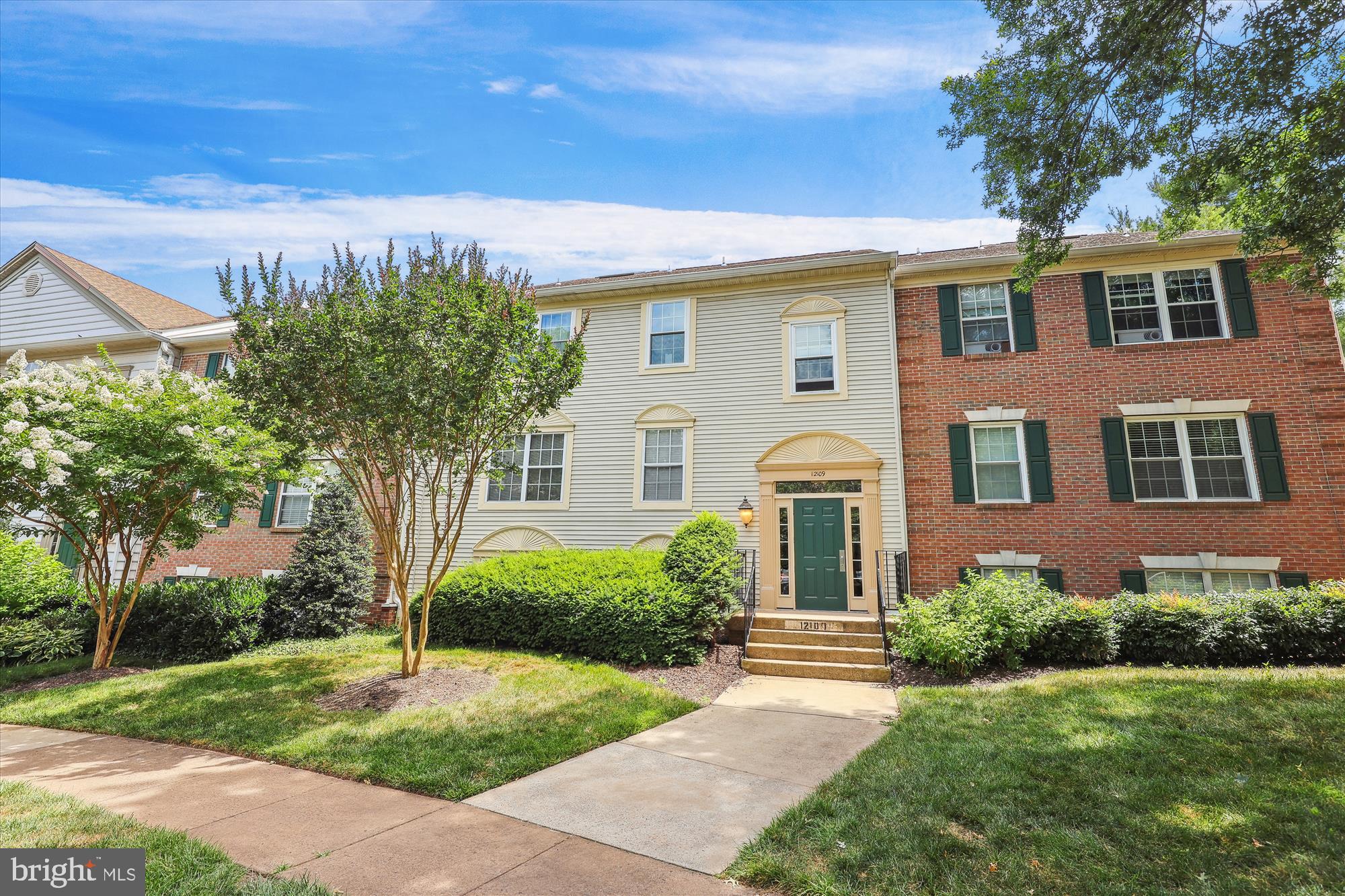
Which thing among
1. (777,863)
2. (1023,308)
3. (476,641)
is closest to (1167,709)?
(777,863)

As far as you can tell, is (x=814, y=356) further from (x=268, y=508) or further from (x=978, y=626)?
(x=268, y=508)

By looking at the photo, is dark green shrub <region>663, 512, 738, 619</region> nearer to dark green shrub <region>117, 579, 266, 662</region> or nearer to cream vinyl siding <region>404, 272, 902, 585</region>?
cream vinyl siding <region>404, 272, 902, 585</region>

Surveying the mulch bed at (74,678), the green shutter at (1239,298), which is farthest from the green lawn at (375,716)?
the green shutter at (1239,298)

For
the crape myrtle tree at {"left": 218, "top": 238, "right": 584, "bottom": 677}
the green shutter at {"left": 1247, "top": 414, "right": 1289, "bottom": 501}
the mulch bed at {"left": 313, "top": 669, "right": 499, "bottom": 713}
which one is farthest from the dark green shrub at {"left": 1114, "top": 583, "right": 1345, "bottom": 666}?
the mulch bed at {"left": 313, "top": 669, "right": 499, "bottom": 713}

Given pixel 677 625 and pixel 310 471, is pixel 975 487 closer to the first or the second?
pixel 677 625

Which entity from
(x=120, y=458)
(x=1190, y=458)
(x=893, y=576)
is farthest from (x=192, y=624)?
(x=1190, y=458)

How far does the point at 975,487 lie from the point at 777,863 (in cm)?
929

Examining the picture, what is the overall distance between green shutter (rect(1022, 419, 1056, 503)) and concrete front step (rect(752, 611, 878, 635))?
3.74m

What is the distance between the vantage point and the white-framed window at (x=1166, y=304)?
10688 mm

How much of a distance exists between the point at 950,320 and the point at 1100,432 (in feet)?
10.7

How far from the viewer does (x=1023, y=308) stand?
11.3 m

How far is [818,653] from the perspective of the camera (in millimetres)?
8930

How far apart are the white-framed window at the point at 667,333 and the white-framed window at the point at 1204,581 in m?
9.18

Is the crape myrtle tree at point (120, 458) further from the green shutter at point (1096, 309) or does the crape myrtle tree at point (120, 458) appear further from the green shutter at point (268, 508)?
the green shutter at point (1096, 309)
